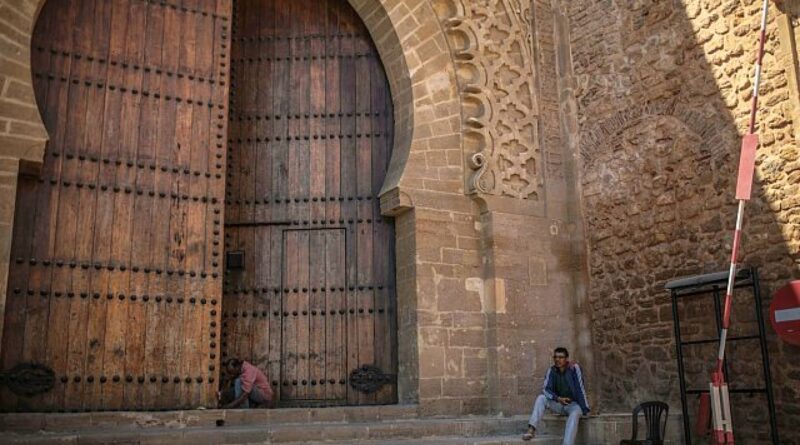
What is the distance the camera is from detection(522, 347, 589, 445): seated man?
19.6 ft

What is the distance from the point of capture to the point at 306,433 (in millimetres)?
5703

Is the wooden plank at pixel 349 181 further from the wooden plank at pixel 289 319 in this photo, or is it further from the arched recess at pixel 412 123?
the wooden plank at pixel 289 319

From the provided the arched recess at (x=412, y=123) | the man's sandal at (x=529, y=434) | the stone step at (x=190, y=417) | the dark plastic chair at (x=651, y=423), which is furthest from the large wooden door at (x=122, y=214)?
the dark plastic chair at (x=651, y=423)

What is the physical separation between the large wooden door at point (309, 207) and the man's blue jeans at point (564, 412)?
143cm

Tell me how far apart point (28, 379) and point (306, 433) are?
202 cm

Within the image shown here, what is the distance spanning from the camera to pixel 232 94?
760 cm

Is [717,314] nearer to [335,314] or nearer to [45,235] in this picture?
[335,314]

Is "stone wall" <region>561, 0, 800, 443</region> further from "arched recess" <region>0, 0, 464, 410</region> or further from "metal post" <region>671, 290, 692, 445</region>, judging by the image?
"arched recess" <region>0, 0, 464, 410</region>

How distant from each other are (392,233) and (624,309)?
7.04 feet

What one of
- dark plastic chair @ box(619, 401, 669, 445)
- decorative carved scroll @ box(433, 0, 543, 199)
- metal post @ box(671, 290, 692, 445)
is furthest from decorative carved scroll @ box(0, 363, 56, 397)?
metal post @ box(671, 290, 692, 445)

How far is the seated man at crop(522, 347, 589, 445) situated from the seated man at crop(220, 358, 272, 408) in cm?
216

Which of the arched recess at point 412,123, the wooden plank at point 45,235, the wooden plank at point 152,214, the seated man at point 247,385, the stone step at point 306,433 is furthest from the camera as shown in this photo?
the arched recess at point 412,123

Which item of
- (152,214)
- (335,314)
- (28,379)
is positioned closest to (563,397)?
(335,314)

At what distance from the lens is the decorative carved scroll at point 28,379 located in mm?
5730
